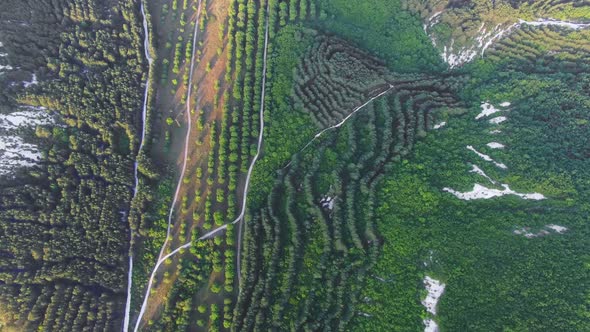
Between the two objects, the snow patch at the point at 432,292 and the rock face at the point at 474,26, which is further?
the rock face at the point at 474,26

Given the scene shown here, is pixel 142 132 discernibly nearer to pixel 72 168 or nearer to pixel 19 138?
pixel 72 168

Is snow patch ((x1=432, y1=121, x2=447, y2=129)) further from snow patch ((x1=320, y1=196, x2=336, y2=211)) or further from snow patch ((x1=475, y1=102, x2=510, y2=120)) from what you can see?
snow patch ((x1=320, y1=196, x2=336, y2=211))

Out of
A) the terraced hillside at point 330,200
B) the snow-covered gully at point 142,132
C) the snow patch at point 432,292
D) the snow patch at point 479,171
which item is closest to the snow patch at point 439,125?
the terraced hillside at point 330,200

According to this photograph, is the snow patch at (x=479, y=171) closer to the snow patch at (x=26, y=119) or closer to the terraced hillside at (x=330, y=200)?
the terraced hillside at (x=330, y=200)

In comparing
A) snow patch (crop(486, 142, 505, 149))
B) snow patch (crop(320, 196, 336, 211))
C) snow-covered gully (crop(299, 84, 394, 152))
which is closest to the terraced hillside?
snow patch (crop(320, 196, 336, 211))

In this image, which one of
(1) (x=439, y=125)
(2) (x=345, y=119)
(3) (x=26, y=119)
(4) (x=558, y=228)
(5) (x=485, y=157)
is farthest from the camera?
(2) (x=345, y=119)

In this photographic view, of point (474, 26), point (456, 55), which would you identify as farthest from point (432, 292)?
point (474, 26)

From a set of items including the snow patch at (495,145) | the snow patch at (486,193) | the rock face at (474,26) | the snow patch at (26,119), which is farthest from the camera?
the rock face at (474,26)
